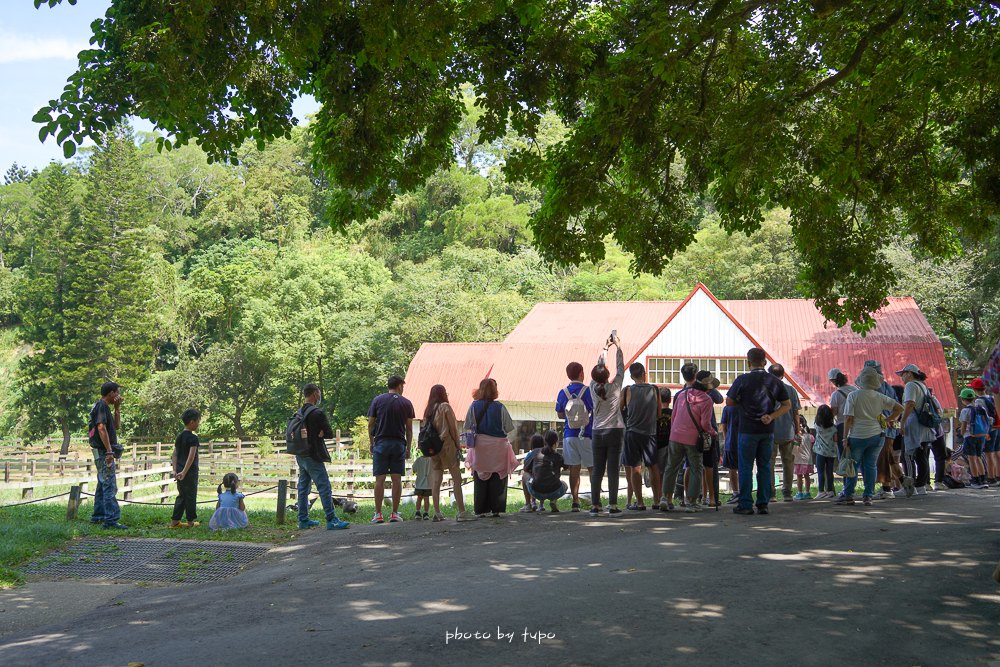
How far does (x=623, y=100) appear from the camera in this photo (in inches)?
339

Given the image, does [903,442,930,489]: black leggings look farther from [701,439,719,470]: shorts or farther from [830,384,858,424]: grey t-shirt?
[701,439,719,470]: shorts

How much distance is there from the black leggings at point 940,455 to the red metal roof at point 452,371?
820 inches

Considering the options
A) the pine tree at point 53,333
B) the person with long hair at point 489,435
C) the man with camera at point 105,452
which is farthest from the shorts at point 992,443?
the pine tree at point 53,333

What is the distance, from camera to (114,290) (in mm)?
50188

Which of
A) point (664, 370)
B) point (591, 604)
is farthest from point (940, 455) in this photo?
point (664, 370)

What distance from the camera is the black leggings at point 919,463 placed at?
38.6 ft

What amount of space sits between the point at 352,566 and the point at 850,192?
8219 millimetres

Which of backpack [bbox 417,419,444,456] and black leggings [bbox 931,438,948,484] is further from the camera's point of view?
black leggings [bbox 931,438,948,484]

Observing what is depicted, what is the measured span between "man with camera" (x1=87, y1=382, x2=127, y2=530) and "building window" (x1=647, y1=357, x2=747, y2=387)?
21077 millimetres

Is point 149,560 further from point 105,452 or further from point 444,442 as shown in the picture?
point 444,442

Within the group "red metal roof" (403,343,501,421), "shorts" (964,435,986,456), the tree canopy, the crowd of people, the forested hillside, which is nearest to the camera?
the tree canopy

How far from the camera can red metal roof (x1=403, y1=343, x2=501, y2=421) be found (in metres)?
32.6

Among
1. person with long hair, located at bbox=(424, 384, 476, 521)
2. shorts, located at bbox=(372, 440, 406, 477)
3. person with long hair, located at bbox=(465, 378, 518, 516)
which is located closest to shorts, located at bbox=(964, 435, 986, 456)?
person with long hair, located at bbox=(465, 378, 518, 516)

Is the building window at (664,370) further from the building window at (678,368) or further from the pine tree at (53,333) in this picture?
the pine tree at (53,333)
